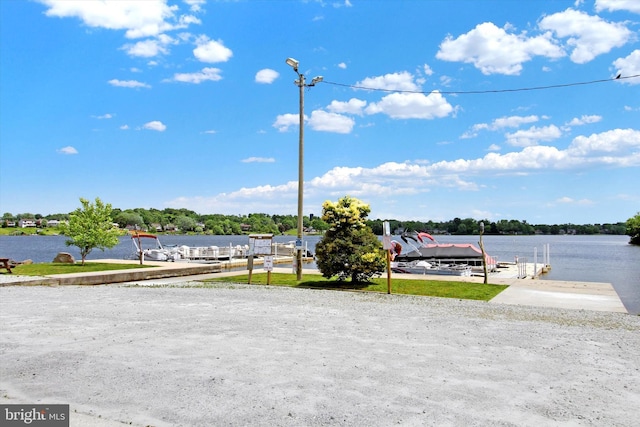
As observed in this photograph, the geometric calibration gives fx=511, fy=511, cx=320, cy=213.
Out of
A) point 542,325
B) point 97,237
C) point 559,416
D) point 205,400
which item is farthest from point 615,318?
point 97,237

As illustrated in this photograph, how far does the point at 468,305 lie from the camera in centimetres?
1407

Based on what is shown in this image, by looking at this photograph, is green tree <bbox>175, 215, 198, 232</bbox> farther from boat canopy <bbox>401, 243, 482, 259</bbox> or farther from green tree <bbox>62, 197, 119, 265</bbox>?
green tree <bbox>62, 197, 119, 265</bbox>

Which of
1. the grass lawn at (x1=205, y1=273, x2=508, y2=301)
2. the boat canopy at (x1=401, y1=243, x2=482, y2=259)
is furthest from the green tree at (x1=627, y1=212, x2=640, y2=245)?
the grass lawn at (x1=205, y1=273, x2=508, y2=301)

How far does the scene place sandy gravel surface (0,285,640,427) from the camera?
5.11 meters

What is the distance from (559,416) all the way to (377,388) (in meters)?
1.90

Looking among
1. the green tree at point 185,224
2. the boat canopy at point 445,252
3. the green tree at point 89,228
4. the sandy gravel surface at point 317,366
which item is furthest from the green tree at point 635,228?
the green tree at point 185,224

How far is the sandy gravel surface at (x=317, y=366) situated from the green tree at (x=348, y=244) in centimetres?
630

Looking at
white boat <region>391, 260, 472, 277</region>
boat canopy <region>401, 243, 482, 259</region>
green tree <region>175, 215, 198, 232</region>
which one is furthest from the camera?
green tree <region>175, 215, 198, 232</region>

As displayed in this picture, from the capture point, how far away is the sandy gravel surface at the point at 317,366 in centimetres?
511

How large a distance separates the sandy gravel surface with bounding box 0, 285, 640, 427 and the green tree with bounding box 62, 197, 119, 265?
16064 mm

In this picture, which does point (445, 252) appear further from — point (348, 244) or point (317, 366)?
point (317, 366)

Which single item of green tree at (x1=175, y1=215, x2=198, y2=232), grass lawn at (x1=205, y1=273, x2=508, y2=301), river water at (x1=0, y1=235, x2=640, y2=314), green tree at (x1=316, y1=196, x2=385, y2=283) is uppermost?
green tree at (x1=175, y1=215, x2=198, y2=232)

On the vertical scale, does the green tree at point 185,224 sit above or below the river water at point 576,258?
Answer: above

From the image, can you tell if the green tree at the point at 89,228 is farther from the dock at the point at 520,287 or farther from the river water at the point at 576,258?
the river water at the point at 576,258
